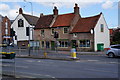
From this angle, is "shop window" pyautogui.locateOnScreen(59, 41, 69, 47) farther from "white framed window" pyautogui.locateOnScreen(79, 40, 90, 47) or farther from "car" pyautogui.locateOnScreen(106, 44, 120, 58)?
"car" pyautogui.locateOnScreen(106, 44, 120, 58)

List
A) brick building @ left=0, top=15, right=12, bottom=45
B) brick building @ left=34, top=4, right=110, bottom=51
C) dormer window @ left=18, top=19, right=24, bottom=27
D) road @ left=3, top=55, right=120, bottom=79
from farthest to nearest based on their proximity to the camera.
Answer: brick building @ left=0, top=15, right=12, bottom=45
dormer window @ left=18, top=19, right=24, bottom=27
brick building @ left=34, top=4, right=110, bottom=51
road @ left=3, top=55, right=120, bottom=79

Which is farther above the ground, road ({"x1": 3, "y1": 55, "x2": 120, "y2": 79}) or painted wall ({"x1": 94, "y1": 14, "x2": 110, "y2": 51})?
painted wall ({"x1": 94, "y1": 14, "x2": 110, "y2": 51})

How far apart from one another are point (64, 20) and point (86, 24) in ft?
18.7

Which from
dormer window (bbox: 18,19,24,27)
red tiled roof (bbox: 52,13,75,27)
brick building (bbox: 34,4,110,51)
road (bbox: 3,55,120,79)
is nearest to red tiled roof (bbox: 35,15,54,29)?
brick building (bbox: 34,4,110,51)

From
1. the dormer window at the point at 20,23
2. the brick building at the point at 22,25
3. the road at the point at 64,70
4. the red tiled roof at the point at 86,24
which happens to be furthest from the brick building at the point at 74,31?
the road at the point at 64,70

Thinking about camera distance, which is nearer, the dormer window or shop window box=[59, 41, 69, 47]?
shop window box=[59, 41, 69, 47]

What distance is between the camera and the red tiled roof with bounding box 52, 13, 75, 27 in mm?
40000

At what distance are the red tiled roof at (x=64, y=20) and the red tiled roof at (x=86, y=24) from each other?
1927 millimetres

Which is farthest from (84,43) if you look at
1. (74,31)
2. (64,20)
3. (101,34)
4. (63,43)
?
(64,20)

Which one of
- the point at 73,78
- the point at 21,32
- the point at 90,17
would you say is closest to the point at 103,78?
the point at 73,78

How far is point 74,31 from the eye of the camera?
38.0m

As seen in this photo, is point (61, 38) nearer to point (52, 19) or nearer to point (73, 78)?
point (52, 19)

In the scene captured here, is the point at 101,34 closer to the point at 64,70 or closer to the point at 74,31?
the point at 74,31

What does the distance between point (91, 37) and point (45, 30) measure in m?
12.3
